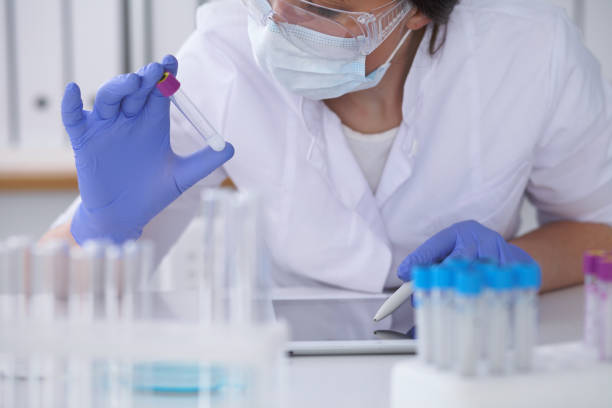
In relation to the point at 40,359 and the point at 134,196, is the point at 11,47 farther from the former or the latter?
the point at 40,359

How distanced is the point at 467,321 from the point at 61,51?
2610 mm

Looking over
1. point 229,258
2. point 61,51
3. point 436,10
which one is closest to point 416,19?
point 436,10

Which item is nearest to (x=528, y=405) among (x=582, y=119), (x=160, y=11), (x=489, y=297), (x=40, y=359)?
(x=489, y=297)

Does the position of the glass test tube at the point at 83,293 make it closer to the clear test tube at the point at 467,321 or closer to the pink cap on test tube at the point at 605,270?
the clear test tube at the point at 467,321

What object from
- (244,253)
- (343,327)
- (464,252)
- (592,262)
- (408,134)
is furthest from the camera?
(408,134)

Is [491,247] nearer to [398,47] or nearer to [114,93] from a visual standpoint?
[398,47]

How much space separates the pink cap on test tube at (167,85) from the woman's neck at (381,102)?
0.45 metres

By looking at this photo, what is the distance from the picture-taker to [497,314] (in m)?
0.66

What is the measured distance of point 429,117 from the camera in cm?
152

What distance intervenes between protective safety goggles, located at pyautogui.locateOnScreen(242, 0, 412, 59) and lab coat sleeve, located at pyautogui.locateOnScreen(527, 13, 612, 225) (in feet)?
1.32

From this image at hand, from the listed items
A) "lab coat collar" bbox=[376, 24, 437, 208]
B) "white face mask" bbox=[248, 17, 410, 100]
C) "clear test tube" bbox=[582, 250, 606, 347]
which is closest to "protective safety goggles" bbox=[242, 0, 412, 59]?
"white face mask" bbox=[248, 17, 410, 100]

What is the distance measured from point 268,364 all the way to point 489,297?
→ 9.0 inches

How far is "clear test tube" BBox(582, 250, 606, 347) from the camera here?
0.73 m

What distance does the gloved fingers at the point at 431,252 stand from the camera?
124cm
